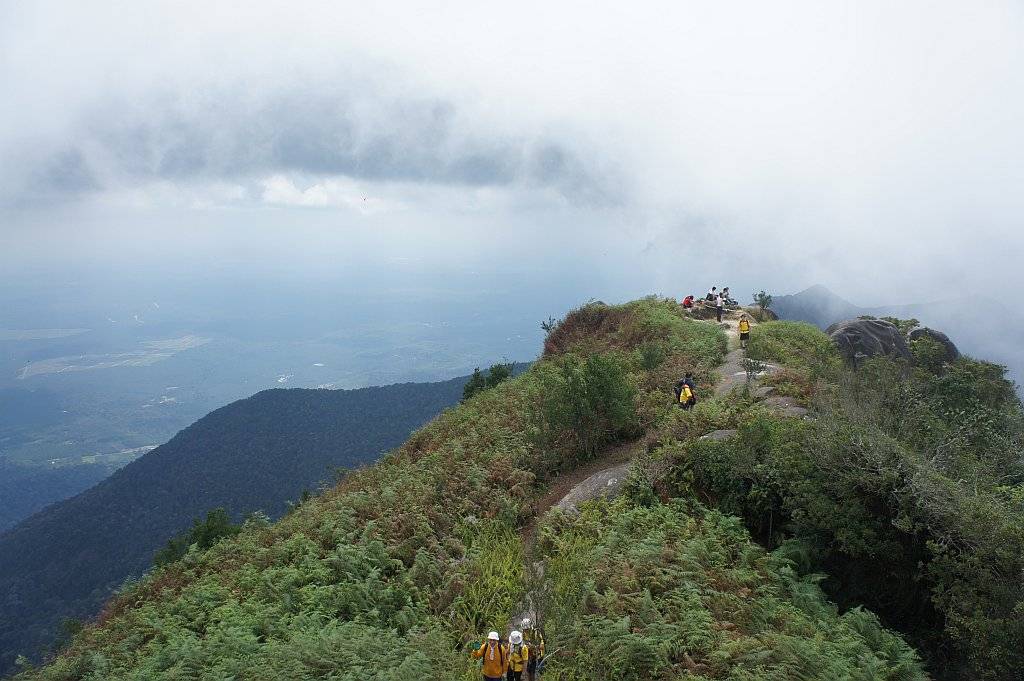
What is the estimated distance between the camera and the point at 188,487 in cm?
8194

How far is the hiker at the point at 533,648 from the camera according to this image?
7.97 meters

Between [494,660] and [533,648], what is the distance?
85cm

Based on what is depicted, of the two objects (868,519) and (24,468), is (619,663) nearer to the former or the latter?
(868,519)

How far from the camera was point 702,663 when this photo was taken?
7285mm

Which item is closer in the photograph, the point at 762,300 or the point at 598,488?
the point at 598,488

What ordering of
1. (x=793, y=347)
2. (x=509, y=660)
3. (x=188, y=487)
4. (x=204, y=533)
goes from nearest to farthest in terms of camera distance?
1. (x=509, y=660)
2. (x=793, y=347)
3. (x=204, y=533)
4. (x=188, y=487)

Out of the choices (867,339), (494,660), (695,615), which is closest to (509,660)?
(494,660)

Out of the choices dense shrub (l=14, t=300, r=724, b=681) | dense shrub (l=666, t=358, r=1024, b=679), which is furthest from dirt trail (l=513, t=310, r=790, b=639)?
dense shrub (l=666, t=358, r=1024, b=679)

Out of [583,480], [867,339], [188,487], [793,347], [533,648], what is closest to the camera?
[533,648]

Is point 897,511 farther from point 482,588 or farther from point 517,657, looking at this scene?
point 482,588

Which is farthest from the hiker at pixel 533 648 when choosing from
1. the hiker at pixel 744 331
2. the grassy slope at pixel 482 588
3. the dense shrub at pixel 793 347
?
the hiker at pixel 744 331

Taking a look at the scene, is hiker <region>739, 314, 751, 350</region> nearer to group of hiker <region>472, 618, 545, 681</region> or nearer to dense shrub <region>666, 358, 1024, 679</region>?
dense shrub <region>666, 358, 1024, 679</region>

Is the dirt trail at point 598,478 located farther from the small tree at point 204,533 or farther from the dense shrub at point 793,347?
the small tree at point 204,533

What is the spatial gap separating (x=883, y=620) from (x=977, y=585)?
1.75 meters
